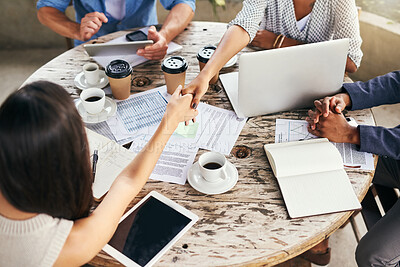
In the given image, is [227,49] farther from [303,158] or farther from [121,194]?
[121,194]

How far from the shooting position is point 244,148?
48.6 inches

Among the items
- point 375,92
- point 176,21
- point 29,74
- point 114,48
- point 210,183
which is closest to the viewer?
point 210,183

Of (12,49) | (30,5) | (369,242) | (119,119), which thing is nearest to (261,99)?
(119,119)

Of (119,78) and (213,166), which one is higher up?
(119,78)

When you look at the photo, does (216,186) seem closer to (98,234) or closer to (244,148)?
(244,148)

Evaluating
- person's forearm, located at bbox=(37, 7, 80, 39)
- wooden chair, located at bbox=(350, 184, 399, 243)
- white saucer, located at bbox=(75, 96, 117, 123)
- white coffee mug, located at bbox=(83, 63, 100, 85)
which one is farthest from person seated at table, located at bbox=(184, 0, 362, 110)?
person's forearm, located at bbox=(37, 7, 80, 39)

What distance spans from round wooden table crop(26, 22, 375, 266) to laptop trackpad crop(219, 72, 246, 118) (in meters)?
0.08

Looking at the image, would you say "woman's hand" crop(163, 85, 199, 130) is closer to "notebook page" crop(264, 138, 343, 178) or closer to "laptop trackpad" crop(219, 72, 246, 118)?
"laptop trackpad" crop(219, 72, 246, 118)

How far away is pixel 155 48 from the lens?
1.57 metres

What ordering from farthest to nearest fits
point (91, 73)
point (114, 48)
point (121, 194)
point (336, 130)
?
1. point (114, 48)
2. point (91, 73)
3. point (336, 130)
4. point (121, 194)

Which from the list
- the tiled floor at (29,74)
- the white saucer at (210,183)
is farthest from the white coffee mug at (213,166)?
the tiled floor at (29,74)

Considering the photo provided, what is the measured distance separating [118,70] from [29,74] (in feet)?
6.44

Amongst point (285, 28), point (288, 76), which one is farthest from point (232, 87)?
point (285, 28)

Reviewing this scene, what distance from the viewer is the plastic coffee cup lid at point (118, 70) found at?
4.42 feet
